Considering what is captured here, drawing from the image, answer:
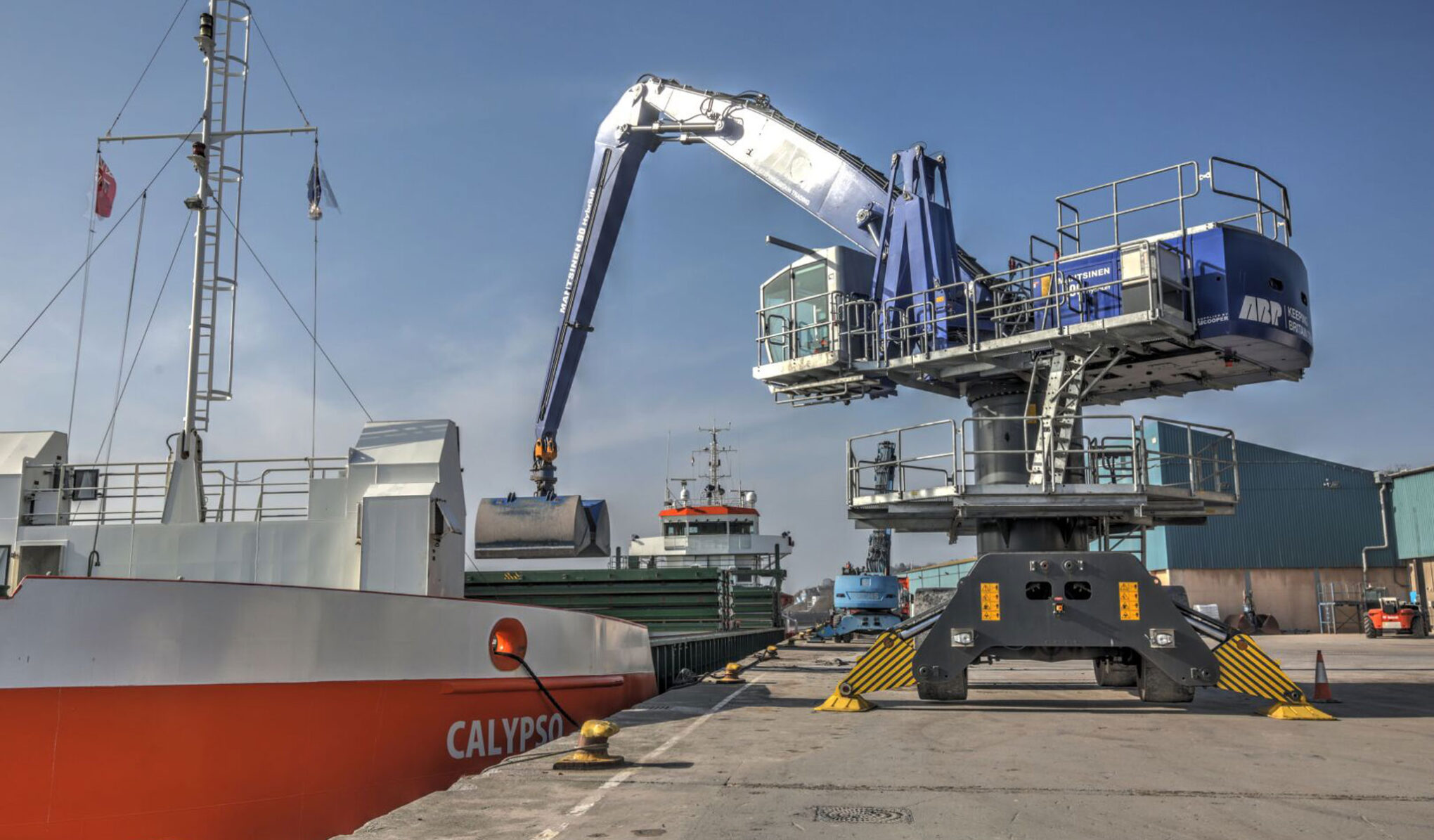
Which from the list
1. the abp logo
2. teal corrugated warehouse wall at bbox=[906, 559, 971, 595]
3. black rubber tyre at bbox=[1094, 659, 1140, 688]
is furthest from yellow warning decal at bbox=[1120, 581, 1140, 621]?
teal corrugated warehouse wall at bbox=[906, 559, 971, 595]

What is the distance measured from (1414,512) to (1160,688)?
43680 millimetres

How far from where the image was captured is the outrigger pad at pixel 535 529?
19781mm

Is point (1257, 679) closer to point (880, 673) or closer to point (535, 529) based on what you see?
point (880, 673)

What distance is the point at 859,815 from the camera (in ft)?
19.8

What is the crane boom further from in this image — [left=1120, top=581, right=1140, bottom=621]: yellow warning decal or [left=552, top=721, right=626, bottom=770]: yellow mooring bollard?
[left=552, top=721, right=626, bottom=770]: yellow mooring bollard

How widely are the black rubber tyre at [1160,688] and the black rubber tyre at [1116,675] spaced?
216 centimetres

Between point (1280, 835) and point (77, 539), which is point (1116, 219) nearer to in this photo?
point (1280, 835)

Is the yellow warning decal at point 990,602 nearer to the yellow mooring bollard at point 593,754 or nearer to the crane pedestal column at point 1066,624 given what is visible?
the crane pedestal column at point 1066,624

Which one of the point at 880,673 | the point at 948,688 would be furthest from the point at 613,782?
the point at 948,688

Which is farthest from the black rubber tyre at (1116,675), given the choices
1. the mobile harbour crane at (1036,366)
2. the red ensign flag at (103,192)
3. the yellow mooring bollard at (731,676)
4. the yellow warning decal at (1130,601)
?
the red ensign flag at (103,192)

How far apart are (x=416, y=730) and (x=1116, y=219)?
10.0 m

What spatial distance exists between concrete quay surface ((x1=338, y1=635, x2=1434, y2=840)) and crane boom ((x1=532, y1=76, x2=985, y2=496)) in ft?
24.9

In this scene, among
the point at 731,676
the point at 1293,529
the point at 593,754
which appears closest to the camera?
the point at 593,754

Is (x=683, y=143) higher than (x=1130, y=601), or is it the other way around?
(x=683, y=143)
